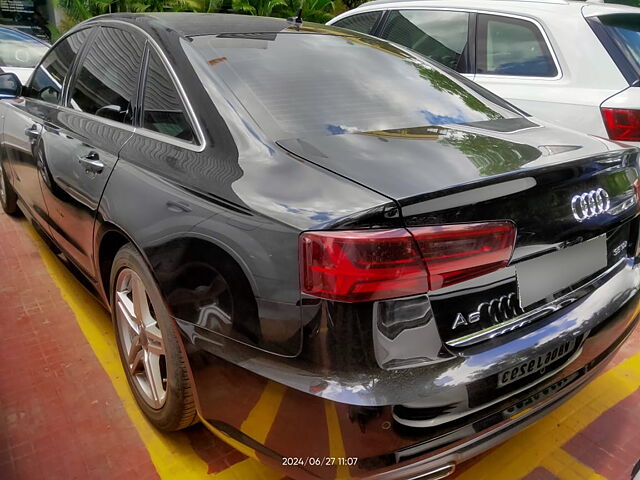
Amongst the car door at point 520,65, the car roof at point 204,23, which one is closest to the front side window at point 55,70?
the car roof at point 204,23

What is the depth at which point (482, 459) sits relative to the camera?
218 cm

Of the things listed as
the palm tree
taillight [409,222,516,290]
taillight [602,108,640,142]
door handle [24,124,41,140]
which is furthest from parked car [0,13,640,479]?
the palm tree

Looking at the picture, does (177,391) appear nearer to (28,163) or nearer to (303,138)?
(303,138)

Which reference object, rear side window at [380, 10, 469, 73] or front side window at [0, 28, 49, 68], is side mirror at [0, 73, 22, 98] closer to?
rear side window at [380, 10, 469, 73]

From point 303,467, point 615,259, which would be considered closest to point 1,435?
point 303,467

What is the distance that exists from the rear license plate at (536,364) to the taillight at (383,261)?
0.34 metres

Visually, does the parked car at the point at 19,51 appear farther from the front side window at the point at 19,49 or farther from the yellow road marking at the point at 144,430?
the yellow road marking at the point at 144,430

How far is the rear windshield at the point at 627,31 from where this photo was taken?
3432 mm

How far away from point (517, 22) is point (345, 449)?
3.49m

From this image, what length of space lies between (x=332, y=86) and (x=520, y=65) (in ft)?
7.49

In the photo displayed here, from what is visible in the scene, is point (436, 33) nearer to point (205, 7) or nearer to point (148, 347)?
point (148, 347)

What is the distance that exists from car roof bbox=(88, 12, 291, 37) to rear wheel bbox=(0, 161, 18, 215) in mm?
2261

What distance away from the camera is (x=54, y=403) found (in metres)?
2.40

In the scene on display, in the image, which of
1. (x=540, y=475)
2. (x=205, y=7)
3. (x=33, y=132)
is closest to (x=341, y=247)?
(x=540, y=475)
